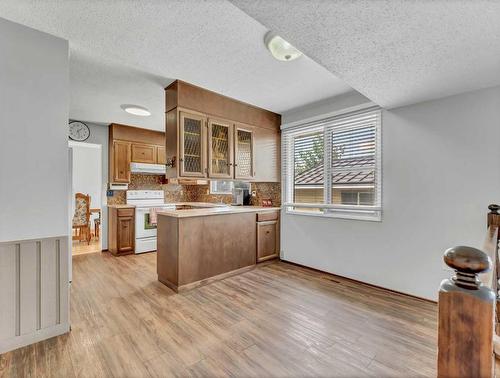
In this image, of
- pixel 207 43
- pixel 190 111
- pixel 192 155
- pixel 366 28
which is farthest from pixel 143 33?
pixel 366 28

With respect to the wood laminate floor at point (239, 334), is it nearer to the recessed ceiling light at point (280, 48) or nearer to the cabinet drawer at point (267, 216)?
the cabinet drawer at point (267, 216)

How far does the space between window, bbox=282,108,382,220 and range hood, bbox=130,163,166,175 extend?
259 centimetres

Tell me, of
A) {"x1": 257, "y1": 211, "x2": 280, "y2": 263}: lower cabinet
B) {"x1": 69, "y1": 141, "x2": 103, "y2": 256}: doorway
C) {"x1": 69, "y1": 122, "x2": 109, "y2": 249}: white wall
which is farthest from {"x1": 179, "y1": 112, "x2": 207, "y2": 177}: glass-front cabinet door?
{"x1": 69, "y1": 141, "x2": 103, "y2": 256}: doorway

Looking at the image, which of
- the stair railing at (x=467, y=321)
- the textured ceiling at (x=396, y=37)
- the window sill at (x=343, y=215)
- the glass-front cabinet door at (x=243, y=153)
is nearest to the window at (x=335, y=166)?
the window sill at (x=343, y=215)

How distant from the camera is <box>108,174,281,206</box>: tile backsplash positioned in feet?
13.8

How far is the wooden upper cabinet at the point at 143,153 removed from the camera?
4832 mm

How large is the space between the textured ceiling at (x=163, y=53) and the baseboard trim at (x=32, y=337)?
92.9 inches

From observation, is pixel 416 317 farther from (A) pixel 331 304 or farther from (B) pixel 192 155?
(B) pixel 192 155

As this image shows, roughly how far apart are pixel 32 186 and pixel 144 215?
9.00ft

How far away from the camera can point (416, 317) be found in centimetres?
220

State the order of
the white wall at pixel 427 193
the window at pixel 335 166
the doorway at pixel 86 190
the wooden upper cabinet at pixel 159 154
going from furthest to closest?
the doorway at pixel 86 190 → the wooden upper cabinet at pixel 159 154 → the window at pixel 335 166 → the white wall at pixel 427 193

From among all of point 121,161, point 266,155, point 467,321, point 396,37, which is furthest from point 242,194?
point 467,321

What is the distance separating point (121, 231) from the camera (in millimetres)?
4402

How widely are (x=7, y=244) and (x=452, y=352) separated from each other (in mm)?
2572
